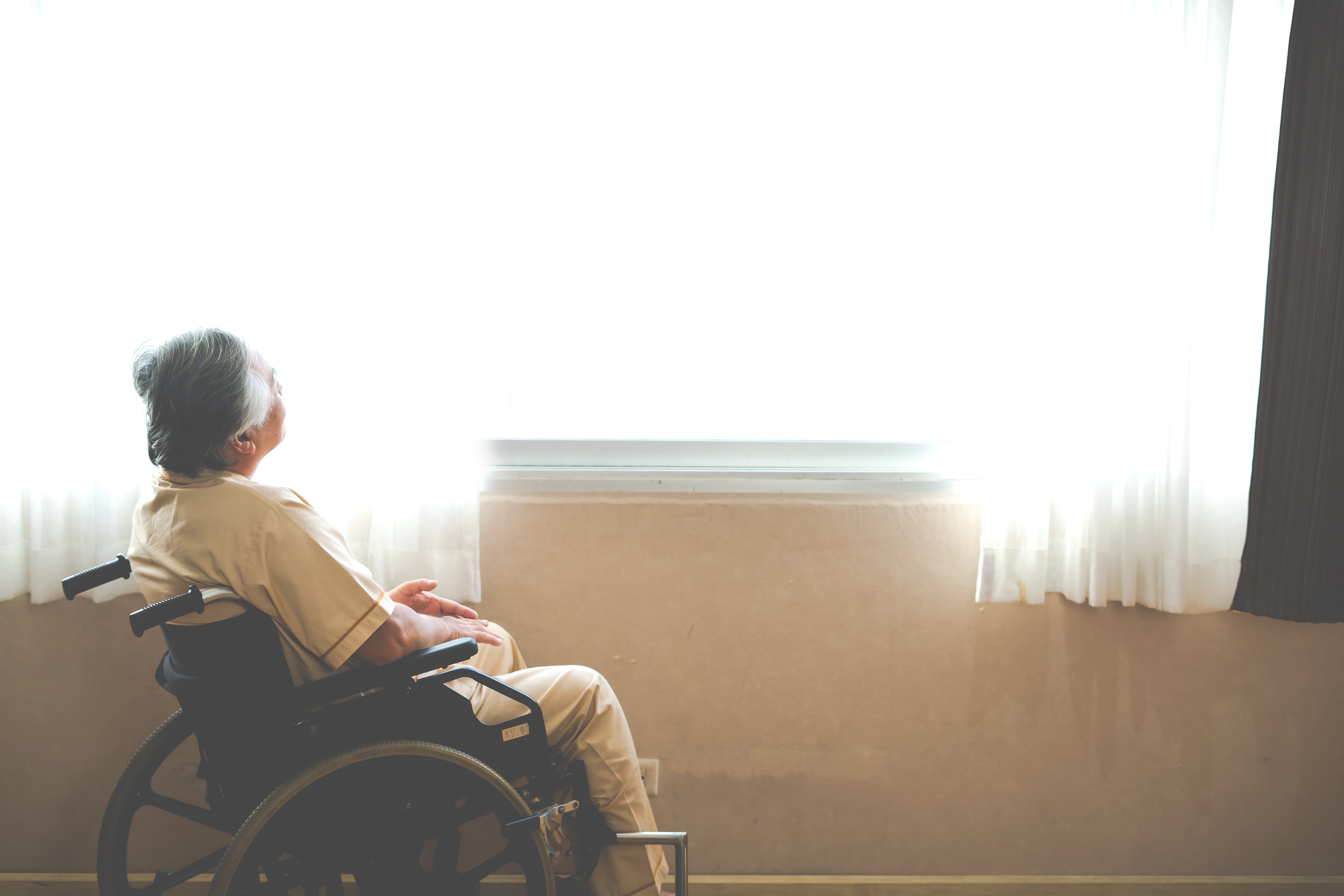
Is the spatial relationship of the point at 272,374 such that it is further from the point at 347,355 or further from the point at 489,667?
the point at 489,667

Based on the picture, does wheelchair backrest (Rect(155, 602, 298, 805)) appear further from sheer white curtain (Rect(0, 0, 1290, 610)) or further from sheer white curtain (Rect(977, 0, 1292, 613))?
sheer white curtain (Rect(977, 0, 1292, 613))

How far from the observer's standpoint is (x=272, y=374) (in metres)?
1.41

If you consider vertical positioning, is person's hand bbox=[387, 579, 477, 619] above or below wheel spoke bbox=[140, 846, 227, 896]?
above

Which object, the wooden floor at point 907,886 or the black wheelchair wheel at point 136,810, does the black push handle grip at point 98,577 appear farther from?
the wooden floor at point 907,886

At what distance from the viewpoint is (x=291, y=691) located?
1199 millimetres

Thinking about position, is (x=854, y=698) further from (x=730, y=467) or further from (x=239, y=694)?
(x=239, y=694)

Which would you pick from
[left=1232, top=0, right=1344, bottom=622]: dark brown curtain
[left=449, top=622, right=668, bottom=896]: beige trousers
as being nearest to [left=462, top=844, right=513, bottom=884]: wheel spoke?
[left=449, top=622, right=668, bottom=896]: beige trousers

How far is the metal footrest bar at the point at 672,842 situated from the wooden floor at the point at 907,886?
45 cm

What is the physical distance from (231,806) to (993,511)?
5.15 ft

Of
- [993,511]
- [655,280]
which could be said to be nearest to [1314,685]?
[993,511]

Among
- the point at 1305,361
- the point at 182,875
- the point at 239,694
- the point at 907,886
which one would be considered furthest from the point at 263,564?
the point at 1305,361

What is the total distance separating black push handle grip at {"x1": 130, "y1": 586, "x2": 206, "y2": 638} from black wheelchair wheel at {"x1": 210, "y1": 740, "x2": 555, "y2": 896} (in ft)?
0.96

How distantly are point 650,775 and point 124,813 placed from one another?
1.03 metres

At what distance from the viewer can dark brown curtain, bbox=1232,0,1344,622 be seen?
1.68 meters
